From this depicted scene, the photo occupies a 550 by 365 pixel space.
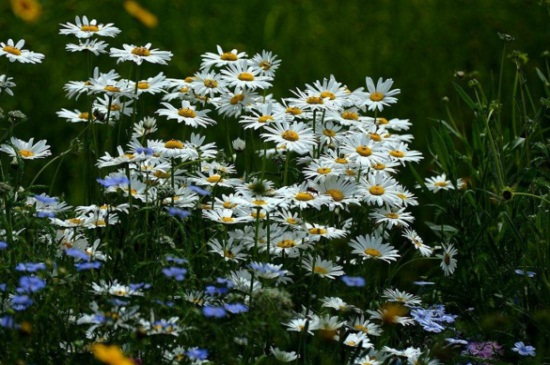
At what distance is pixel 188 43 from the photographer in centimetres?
471

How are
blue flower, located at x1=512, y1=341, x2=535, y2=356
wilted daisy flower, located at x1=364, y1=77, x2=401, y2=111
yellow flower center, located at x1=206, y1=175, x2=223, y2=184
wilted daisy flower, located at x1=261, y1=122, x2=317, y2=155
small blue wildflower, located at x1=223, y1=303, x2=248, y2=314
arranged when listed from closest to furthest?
small blue wildflower, located at x1=223, y1=303, x2=248, y2=314
blue flower, located at x1=512, y1=341, x2=535, y2=356
wilted daisy flower, located at x1=261, y1=122, x2=317, y2=155
yellow flower center, located at x1=206, y1=175, x2=223, y2=184
wilted daisy flower, located at x1=364, y1=77, x2=401, y2=111

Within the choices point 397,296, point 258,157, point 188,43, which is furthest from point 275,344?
point 188,43

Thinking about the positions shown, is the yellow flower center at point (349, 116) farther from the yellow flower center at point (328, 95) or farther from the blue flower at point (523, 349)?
the blue flower at point (523, 349)

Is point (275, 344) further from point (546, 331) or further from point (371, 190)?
point (546, 331)

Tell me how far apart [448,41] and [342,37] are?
53 centimetres

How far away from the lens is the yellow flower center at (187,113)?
3.17 metres

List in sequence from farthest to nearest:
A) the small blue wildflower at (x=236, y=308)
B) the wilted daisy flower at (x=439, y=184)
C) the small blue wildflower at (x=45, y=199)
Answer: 1. the wilted daisy flower at (x=439, y=184)
2. the small blue wildflower at (x=45, y=199)
3. the small blue wildflower at (x=236, y=308)

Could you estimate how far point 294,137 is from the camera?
299 centimetres

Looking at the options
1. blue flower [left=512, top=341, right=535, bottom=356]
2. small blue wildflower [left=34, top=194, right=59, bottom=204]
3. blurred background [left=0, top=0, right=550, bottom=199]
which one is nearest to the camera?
small blue wildflower [left=34, top=194, right=59, bottom=204]

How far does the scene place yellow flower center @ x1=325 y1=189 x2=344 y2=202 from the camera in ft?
9.51

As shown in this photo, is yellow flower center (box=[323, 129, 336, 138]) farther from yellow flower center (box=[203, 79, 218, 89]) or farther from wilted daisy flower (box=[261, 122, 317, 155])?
yellow flower center (box=[203, 79, 218, 89])

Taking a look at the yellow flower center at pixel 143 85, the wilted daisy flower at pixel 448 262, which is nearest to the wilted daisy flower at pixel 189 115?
the yellow flower center at pixel 143 85

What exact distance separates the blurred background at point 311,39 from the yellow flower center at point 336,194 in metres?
1.53

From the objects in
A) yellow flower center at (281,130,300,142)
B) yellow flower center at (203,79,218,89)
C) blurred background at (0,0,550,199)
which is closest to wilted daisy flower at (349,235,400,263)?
yellow flower center at (281,130,300,142)
